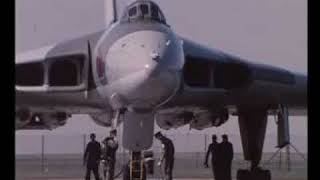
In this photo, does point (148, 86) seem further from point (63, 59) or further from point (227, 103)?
point (227, 103)

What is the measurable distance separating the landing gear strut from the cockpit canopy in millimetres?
3754

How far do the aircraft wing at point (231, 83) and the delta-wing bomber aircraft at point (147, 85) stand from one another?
0.02m

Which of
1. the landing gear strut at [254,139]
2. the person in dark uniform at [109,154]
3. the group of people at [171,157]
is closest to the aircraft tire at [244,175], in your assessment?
the landing gear strut at [254,139]

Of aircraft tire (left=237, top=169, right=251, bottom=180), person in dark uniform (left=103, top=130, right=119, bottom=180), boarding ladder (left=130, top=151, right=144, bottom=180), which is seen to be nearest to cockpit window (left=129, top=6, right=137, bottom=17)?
person in dark uniform (left=103, top=130, right=119, bottom=180)

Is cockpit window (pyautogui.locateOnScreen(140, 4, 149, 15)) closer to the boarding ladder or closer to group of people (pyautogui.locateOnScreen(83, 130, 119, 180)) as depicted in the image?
group of people (pyautogui.locateOnScreen(83, 130, 119, 180))

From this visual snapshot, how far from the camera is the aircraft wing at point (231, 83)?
11250 mm

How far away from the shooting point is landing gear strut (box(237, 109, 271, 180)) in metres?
13.3

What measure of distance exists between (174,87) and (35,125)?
4721 mm

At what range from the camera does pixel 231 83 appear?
11.9m

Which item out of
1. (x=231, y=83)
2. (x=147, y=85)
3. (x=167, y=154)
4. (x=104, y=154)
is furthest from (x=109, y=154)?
(x=147, y=85)

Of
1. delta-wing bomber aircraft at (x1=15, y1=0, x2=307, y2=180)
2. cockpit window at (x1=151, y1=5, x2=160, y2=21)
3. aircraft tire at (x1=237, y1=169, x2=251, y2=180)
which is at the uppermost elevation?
cockpit window at (x1=151, y1=5, x2=160, y2=21)

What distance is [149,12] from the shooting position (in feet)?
33.3
